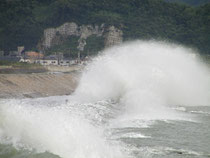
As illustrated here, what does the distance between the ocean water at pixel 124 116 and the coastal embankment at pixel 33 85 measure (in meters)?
4.80

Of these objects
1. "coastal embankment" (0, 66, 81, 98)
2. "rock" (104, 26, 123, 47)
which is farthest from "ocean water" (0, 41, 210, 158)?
"rock" (104, 26, 123, 47)

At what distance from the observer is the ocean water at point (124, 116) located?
1076 centimetres

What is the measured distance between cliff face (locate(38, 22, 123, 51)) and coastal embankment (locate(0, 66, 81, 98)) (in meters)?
56.9

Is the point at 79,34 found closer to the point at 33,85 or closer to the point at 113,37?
the point at 113,37

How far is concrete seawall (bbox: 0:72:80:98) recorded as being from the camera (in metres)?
31.4

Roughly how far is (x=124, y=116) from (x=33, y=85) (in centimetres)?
1762

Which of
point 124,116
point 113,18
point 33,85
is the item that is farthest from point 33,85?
point 113,18

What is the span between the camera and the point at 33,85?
117 feet

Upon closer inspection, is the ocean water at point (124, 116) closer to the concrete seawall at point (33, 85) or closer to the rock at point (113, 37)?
the concrete seawall at point (33, 85)

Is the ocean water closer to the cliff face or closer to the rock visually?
the rock

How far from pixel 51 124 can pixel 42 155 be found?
120 centimetres

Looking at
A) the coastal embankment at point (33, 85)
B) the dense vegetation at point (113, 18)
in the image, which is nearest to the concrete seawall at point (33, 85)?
the coastal embankment at point (33, 85)

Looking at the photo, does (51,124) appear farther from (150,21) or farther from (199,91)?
(150,21)

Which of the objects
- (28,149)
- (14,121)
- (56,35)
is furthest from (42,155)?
(56,35)
